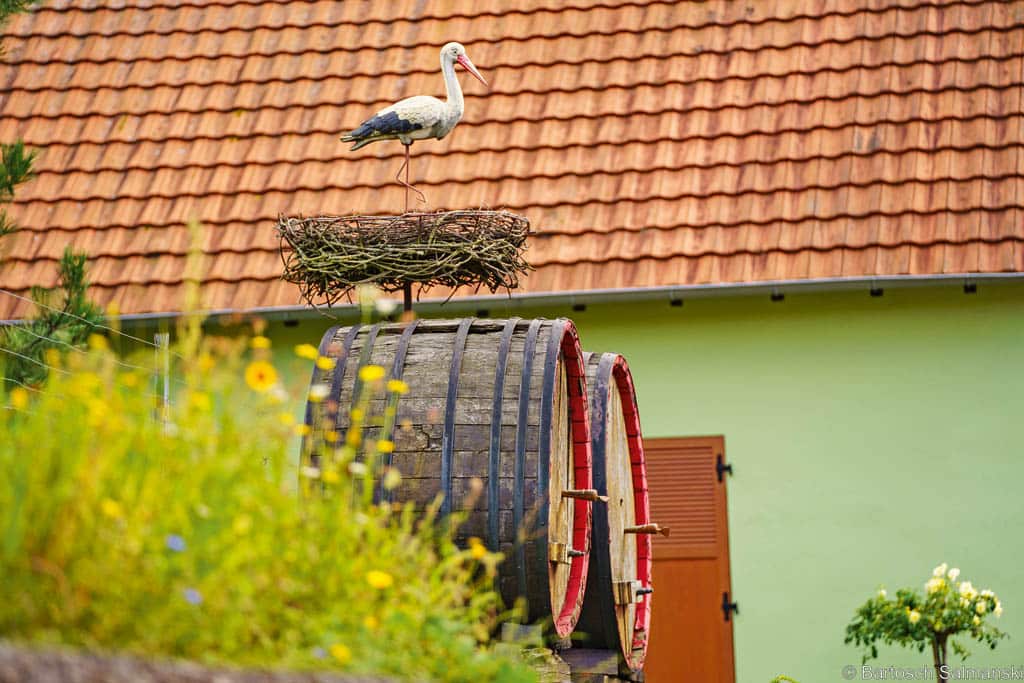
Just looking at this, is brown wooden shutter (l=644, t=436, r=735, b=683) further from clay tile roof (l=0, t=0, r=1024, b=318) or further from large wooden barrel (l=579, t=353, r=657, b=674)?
large wooden barrel (l=579, t=353, r=657, b=674)

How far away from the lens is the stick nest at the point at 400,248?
5355 mm

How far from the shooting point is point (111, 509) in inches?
100

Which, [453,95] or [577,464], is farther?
[453,95]

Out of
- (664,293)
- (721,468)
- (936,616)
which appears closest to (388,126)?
(664,293)

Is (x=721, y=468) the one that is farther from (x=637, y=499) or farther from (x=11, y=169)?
(x=11, y=169)

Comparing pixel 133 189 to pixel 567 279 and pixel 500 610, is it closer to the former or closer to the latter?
pixel 567 279

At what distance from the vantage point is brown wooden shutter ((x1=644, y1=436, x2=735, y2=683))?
8.73 metres

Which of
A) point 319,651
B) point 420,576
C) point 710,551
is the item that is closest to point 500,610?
point 420,576

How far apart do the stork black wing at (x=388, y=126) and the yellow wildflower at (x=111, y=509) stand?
323cm

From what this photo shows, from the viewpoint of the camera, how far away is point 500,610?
4.73 m

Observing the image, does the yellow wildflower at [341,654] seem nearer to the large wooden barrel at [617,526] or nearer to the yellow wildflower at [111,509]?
the yellow wildflower at [111,509]

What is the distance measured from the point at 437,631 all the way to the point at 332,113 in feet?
24.4

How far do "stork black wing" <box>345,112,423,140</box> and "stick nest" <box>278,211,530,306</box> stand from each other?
41 cm

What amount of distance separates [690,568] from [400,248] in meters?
4.07
